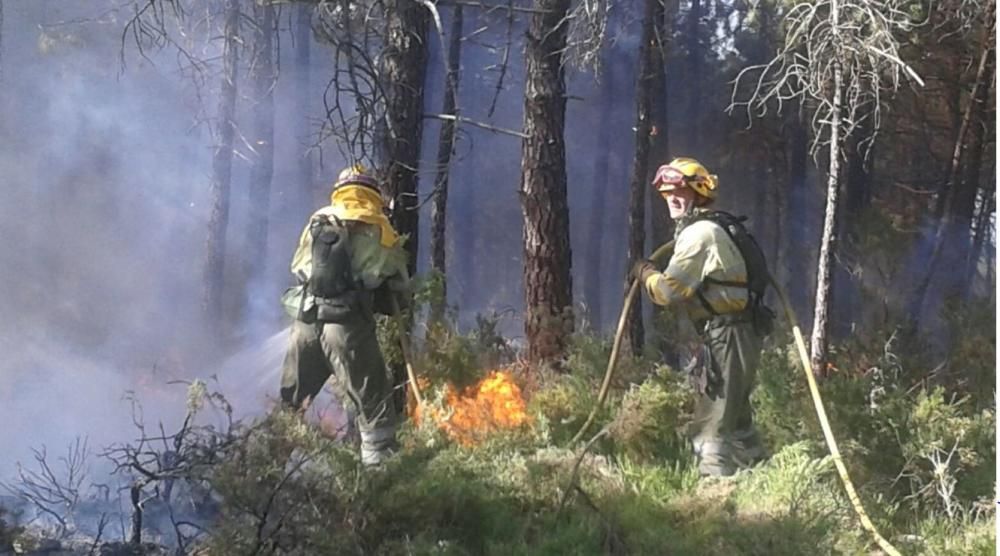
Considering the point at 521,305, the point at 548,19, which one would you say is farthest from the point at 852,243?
the point at 548,19

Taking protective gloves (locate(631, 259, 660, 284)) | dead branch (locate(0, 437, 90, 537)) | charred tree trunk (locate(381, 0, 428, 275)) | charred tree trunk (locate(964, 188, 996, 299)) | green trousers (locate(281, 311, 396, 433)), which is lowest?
dead branch (locate(0, 437, 90, 537))

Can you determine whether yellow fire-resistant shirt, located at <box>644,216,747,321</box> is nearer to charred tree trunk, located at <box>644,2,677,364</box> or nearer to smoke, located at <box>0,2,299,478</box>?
charred tree trunk, located at <box>644,2,677,364</box>

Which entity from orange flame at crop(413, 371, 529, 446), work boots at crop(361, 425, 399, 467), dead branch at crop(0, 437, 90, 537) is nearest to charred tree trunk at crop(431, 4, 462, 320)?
orange flame at crop(413, 371, 529, 446)

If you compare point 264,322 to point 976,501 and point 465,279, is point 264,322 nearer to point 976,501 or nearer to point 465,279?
point 465,279

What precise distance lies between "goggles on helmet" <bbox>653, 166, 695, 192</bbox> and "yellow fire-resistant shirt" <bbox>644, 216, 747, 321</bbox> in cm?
19

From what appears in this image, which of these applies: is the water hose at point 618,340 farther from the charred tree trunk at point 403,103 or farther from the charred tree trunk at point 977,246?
the charred tree trunk at point 977,246

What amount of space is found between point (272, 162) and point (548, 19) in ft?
6.47

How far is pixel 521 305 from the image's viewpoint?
261 inches

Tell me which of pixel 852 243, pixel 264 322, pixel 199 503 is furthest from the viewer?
pixel 852 243

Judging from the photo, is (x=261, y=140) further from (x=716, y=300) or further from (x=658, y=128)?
(x=716, y=300)

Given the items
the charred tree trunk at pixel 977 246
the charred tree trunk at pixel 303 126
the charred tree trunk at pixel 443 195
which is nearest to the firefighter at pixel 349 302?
the charred tree trunk at pixel 303 126

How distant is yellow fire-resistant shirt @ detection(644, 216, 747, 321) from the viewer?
4.07 metres

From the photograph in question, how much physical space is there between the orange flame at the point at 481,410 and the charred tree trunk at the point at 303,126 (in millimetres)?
1834

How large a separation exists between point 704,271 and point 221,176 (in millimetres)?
3181
